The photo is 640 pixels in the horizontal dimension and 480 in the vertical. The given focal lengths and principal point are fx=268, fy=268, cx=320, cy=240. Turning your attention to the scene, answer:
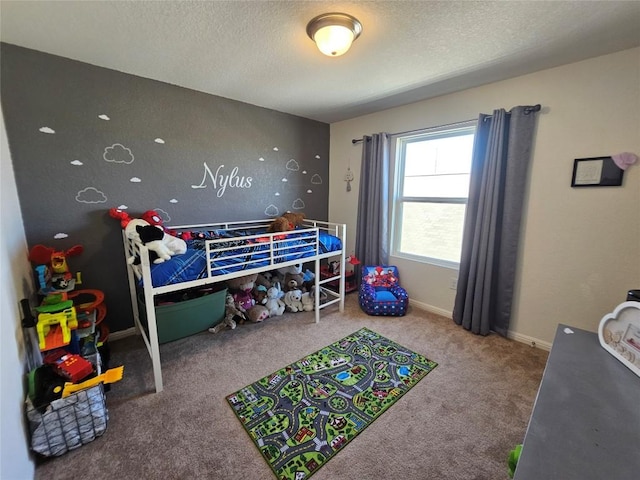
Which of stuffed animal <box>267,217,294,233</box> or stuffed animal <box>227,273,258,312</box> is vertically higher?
stuffed animal <box>267,217,294,233</box>

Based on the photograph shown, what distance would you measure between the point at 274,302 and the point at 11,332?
178 centimetres

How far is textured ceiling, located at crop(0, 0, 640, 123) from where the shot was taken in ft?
4.37

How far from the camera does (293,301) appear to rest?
283 cm

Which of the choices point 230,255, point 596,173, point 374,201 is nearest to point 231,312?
point 230,255

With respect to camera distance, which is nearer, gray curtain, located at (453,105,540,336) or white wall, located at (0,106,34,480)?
white wall, located at (0,106,34,480)

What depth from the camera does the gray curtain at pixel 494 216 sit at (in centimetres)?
213

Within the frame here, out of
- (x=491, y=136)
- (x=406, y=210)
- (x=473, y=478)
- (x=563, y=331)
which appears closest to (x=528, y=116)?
(x=491, y=136)

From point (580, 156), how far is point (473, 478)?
2.17 metres

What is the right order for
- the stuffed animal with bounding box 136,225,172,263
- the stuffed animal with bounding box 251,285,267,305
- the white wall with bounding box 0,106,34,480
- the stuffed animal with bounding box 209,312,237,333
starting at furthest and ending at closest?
the stuffed animal with bounding box 251,285,267,305 < the stuffed animal with bounding box 209,312,237,333 < the stuffed animal with bounding box 136,225,172,263 < the white wall with bounding box 0,106,34,480

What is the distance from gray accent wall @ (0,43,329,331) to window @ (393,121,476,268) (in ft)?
4.99

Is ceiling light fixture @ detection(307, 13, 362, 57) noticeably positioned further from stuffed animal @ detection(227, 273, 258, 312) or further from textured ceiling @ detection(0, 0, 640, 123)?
stuffed animal @ detection(227, 273, 258, 312)

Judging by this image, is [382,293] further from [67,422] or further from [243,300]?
[67,422]

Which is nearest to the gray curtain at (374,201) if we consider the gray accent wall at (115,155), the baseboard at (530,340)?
the gray accent wall at (115,155)

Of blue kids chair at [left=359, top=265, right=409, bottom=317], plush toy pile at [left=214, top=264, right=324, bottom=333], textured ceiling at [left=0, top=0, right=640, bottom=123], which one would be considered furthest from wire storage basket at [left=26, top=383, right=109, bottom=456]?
blue kids chair at [left=359, top=265, right=409, bottom=317]
